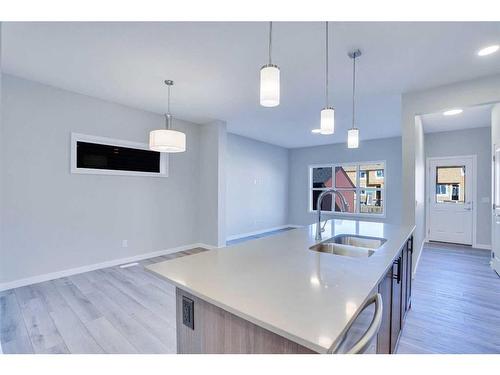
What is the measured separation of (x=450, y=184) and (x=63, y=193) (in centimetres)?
757

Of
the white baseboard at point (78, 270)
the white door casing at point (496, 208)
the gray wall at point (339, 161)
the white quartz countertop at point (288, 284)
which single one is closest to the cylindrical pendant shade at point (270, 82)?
the white quartz countertop at point (288, 284)

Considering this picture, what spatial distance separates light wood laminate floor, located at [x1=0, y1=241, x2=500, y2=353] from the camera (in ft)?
6.20

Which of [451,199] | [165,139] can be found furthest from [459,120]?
[165,139]

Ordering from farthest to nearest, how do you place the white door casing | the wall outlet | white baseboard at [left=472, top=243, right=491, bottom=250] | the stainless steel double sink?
white baseboard at [left=472, top=243, right=491, bottom=250], the white door casing, the stainless steel double sink, the wall outlet

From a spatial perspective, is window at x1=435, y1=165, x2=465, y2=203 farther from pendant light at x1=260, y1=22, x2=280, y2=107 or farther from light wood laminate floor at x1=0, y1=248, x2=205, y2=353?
light wood laminate floor at x1=0, y1=248, x2=205, y2=353

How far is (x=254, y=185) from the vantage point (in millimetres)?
6535

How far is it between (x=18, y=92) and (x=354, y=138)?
4.08m

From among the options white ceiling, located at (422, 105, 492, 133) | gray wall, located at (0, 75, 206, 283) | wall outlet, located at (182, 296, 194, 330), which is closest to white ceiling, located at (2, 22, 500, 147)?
gray wall, located at (0, 75, 206, 283)

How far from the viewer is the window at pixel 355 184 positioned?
6492 millimetres

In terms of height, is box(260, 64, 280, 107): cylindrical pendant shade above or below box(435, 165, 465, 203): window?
above

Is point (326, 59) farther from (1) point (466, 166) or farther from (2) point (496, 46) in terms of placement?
(1) point (466, 166)

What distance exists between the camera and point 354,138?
250cm

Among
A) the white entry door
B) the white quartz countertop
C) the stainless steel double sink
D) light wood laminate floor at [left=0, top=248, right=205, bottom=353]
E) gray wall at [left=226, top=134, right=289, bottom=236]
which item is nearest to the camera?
the white quartz countertop
